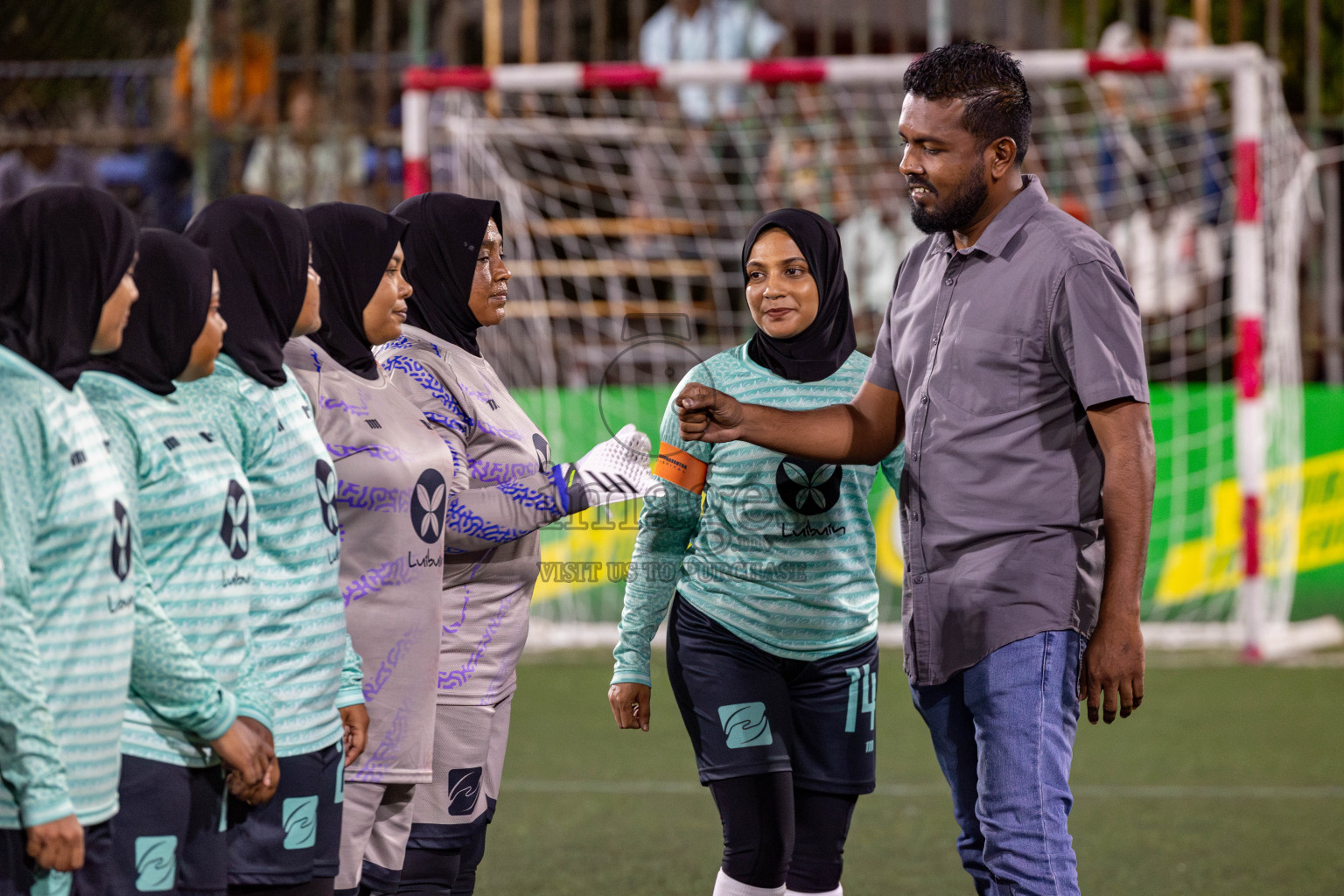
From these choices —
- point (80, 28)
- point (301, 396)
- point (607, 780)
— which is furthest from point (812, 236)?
point (80, 28)

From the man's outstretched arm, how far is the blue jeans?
1.84ft

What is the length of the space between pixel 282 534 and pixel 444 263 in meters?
0.91

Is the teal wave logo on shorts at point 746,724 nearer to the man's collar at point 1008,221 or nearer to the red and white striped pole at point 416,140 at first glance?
the man's collar at point 1008,221

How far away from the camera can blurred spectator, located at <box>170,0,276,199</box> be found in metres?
9.11

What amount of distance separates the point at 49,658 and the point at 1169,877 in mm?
3341

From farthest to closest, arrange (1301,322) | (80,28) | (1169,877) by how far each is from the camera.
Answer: (80,28) < (1301,322) < (1169,877)

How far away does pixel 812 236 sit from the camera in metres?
3.45

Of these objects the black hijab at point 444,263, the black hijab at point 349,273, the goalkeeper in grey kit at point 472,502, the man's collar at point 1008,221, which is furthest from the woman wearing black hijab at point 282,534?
the man's collar at point 1008,221

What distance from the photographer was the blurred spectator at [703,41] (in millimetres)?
9586

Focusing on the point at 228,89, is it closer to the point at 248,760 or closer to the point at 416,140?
the point at 416,140

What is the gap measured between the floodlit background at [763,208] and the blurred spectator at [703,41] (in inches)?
1.3

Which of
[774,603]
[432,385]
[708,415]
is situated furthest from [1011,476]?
[432,385]

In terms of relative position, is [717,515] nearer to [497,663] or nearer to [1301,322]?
[497,663]

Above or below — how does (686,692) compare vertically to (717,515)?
below
